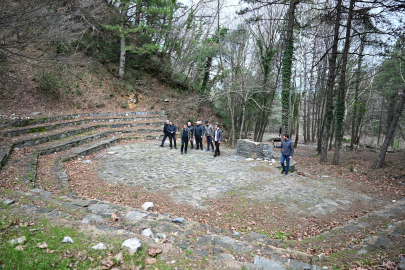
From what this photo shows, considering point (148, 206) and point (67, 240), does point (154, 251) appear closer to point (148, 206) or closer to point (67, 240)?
point (67, 240)

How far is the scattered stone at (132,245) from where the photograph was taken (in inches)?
123

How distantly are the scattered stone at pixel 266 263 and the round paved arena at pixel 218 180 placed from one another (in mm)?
2761

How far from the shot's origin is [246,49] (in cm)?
1742

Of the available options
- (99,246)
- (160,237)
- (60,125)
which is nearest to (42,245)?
(99,246)

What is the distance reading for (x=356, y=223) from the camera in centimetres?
517

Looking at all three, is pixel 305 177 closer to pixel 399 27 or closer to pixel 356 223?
pixel 356 223

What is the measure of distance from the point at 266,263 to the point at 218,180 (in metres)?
4.93

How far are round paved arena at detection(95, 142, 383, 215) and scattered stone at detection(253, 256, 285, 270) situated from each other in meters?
2.76

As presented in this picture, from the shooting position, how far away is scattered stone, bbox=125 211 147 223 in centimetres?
450

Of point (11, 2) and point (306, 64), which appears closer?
point (11, 2)

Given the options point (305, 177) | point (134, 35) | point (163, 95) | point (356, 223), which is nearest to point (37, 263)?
point (356, 223)

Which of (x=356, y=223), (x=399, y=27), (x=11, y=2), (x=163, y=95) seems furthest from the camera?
(x=163, y=95)

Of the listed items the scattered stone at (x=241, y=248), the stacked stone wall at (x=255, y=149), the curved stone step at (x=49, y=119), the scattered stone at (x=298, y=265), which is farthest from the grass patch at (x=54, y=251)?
the curved stone step at (x=49, y=119)

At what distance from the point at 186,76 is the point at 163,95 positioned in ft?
11.5
